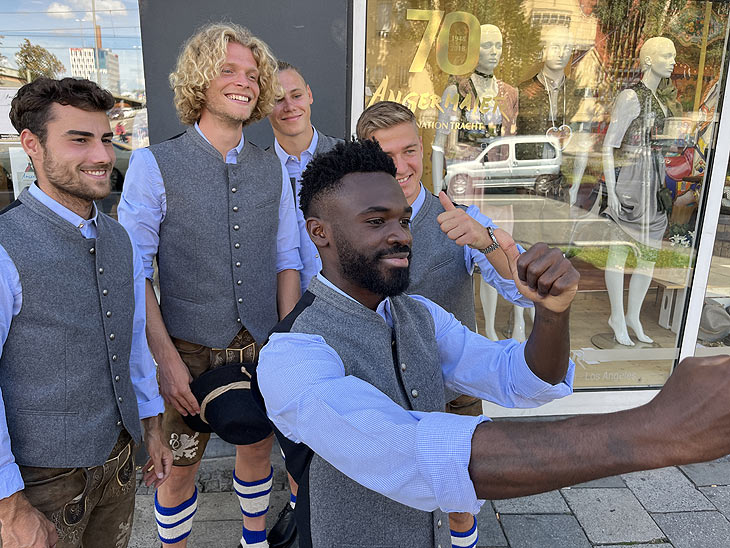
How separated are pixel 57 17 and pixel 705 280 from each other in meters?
4.58

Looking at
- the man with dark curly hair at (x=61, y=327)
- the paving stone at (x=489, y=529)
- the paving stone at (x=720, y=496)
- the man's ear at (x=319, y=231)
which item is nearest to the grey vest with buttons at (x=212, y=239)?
the man with dark curly hair at (x=61, y=327)

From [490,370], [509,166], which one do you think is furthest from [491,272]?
[509,166]

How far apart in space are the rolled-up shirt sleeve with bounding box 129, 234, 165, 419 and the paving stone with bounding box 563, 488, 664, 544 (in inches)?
85.6

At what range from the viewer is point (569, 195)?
410cm

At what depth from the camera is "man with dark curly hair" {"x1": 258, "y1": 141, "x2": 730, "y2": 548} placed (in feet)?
2.39

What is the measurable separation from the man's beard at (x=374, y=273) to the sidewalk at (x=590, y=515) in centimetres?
199

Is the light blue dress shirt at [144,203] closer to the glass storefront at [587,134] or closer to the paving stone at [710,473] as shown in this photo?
the glass storefront at [587,134]

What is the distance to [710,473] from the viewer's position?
10.6 ft

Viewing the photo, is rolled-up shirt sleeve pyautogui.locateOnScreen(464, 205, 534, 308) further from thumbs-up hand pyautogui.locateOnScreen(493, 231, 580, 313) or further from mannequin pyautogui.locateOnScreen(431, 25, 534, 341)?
mannequin pyautogui.locateOnScreen(431, 25, 534, 341)

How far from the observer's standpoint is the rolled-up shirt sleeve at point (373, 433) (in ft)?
2.59

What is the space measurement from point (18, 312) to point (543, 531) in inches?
99.4

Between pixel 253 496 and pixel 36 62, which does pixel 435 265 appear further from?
pixel 36 62

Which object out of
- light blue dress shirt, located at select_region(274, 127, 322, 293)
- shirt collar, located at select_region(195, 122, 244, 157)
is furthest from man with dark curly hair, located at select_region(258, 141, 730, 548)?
light blue dress shirt, located at select_region(274, 127, 322, 293)

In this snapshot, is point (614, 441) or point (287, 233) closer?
point (614, 441)
